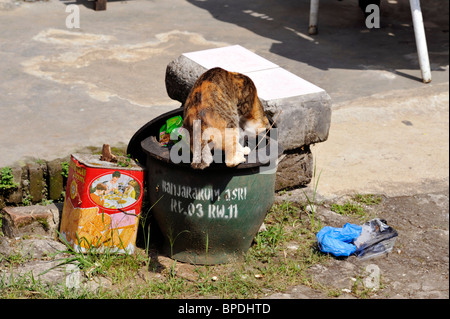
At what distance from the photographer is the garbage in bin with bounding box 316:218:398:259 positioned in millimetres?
4766

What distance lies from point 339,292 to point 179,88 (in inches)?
91.0

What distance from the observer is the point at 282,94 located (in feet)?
17.9

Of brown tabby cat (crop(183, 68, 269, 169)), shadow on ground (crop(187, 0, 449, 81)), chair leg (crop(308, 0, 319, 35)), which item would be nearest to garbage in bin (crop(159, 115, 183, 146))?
brown tabby cat (crop(183, 68, 269, 169))

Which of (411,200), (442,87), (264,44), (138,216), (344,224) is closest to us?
(138,216)

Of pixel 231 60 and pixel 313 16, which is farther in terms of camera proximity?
pixel 313 16

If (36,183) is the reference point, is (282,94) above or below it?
above

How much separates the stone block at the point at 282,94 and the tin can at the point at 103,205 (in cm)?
126

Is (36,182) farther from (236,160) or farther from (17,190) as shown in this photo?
(236,160)

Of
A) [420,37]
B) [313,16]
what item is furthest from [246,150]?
[313,16]

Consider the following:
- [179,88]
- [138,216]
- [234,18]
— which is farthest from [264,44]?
[138,216]

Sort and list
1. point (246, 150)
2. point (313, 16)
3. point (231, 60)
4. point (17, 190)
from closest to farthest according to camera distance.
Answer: point (246, 150), point (17, 190), point (231, 60), point (313, 16)

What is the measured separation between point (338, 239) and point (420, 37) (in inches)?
169

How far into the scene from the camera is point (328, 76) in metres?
8.26

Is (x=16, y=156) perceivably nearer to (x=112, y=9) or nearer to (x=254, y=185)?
(x=254, y=185)
